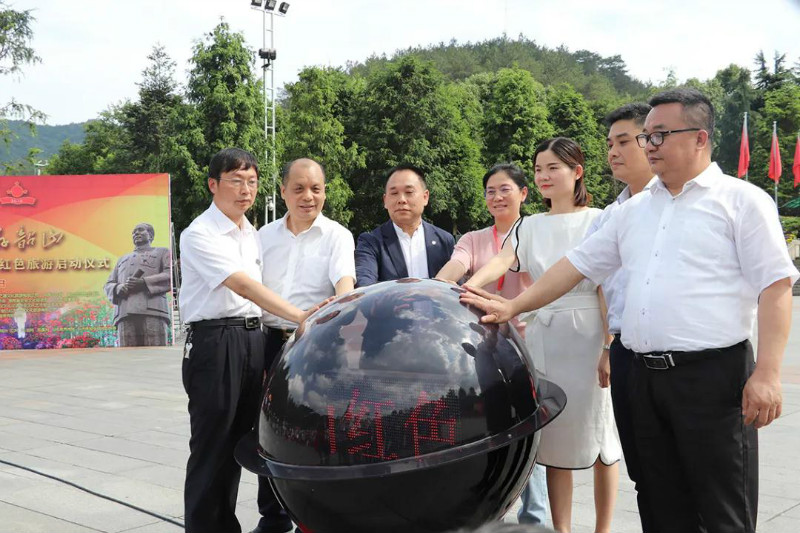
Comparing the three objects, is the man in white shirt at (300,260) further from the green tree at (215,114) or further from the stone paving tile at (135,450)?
the green tree at (215,114)

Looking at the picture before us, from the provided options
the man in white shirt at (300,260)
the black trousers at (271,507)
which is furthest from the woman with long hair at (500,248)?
the black trousers at (271,507)

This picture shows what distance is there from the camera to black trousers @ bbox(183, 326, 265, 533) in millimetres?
4281

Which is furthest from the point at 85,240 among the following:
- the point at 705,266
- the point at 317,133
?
the point at 317,133

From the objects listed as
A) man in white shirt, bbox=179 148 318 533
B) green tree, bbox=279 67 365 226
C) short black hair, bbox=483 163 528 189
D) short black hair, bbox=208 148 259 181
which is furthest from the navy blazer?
green tree, bbox=279 67 365 226

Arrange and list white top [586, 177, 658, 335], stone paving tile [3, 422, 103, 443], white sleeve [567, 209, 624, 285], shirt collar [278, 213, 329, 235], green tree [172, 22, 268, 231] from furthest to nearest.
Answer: green tree [172, 22, 268, 231]
stone paving tile [3, 422, 103, 443]
shirt collar [278, 213, 329, 235]
white top [586, 177, 658, 335]
white sleeve [567, 209, 624, 285]

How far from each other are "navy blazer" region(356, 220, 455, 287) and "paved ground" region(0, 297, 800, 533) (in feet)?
5.76

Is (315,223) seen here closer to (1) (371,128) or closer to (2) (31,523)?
(2) (31,523)

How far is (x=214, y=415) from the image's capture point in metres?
4.27

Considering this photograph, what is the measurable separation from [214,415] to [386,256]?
1.35 meters

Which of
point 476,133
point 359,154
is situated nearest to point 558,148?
point 359,154

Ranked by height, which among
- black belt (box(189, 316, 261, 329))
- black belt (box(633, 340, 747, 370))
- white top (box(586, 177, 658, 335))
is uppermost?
white top (box(586, 177, 658, 335))

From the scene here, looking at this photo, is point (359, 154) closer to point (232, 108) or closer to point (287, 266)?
point (232, 108)

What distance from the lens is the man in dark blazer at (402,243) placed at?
4.75 m

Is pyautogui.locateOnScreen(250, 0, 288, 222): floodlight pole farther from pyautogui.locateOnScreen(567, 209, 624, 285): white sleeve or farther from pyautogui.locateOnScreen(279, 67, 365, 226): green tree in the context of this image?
pyautogui.locateOnScreen(567, 209, 624, 285): white sleeve
